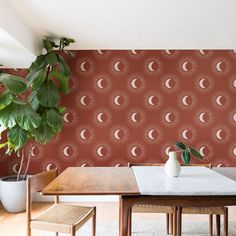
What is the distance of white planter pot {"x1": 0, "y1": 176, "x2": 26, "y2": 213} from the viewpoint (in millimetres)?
3806

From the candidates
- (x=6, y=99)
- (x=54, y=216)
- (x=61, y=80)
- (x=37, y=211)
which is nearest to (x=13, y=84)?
(x=6, y=99)

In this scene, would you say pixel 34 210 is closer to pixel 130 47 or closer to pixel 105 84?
pixel 105 84

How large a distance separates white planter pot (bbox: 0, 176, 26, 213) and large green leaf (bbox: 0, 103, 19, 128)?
0.92 m

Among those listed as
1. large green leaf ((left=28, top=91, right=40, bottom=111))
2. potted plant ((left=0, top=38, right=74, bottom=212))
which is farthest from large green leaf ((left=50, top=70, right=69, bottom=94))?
large green leaf ((left=28, top=91, right=40, bottom=111))

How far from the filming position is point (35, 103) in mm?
3717

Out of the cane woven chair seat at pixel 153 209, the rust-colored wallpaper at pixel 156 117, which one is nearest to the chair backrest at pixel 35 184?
the cane woven chair seat at pixel 153 209

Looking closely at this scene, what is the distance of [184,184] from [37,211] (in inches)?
98.0

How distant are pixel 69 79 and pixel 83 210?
240 cm

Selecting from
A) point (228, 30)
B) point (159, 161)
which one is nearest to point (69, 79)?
point (159, 161)

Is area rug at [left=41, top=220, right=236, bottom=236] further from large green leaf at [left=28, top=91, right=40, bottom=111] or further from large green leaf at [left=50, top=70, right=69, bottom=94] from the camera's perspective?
large green leaf at [left=50, top=70, right=69, bottom=94]

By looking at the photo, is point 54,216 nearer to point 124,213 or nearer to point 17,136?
point 124,213

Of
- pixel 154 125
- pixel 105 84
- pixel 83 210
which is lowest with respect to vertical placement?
pixel 83 210

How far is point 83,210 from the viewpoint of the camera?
2430 millimetres

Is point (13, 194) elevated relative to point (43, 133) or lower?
lower
